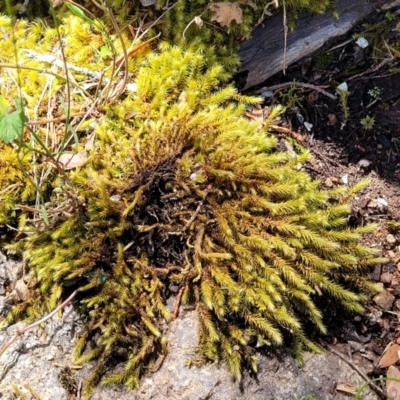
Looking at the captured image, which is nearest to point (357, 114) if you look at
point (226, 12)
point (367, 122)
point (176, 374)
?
point (367, 122)

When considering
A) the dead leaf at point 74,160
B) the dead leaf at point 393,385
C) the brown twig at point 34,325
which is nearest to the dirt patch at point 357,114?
the dead leaf at point 393,385

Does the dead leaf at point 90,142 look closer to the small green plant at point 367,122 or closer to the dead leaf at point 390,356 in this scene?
the small green plant at point 367,122

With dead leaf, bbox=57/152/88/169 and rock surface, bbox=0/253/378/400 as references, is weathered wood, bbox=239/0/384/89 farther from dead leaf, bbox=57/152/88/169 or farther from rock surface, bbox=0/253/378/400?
rock surface, bbox=0/253/378/400

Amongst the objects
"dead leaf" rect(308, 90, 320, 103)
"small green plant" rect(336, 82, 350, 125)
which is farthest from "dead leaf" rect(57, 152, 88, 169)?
"small green plant" rect(336, 82, 350, 125)

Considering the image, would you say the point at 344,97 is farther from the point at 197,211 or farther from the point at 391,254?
the point at 197,211

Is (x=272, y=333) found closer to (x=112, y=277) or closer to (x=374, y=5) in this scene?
(x=112, y=277)

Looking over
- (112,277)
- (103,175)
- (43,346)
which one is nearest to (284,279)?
(112,277)
